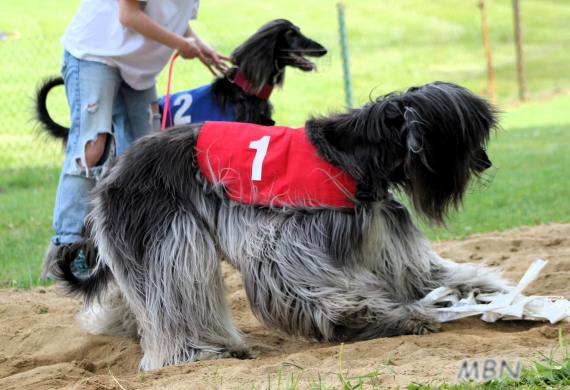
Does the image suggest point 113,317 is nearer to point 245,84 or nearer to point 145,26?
point 145,26

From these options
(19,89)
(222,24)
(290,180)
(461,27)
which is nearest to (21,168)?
(19,89)

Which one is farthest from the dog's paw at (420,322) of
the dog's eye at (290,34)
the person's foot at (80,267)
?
the dog's eye at (290,34)

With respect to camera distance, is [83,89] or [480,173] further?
[83,89]

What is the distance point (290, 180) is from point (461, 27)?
1938 centimetres

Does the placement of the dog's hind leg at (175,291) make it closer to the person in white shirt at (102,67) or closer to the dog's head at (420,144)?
the dog's head at (420,144)

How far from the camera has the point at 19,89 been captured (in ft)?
40.3

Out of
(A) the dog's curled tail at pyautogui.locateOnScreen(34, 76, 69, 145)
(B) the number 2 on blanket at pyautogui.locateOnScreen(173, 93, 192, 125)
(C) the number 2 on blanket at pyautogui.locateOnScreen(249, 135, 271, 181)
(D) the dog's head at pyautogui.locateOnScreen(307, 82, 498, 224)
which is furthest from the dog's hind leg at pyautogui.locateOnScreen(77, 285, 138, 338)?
(A) the dog's curled tail at pyautogui.locateOnScreen(34, 76, 69, 145)

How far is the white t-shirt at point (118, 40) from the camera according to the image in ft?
14.3

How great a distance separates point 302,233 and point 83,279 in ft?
3.72

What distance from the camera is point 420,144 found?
3.07m

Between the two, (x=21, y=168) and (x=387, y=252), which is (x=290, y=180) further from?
(x=21, y=168)

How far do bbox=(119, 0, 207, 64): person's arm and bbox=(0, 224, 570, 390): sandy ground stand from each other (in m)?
1.51

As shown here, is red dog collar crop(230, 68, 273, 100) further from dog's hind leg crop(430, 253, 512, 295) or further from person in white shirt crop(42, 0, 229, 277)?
dog's hind leg crop(430, 253, 512, 295)

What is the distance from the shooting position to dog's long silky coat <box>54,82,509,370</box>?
10.3 feet
